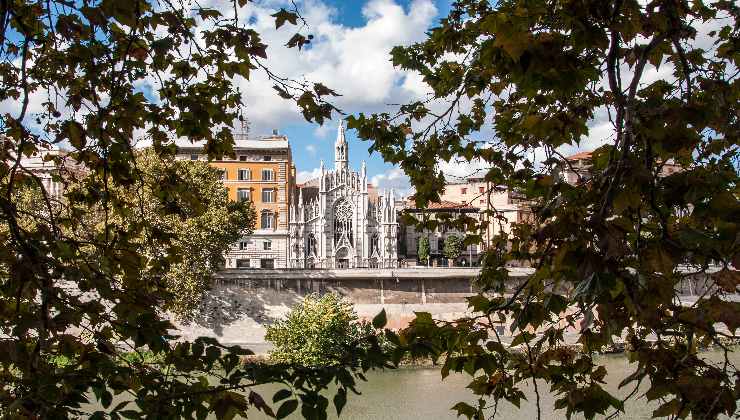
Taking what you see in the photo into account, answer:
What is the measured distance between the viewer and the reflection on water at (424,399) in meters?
13.8

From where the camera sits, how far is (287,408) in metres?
2.22

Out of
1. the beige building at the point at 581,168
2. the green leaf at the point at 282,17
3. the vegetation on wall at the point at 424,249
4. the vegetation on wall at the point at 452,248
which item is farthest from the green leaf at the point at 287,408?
the vegetation on wall at the point at 424,249

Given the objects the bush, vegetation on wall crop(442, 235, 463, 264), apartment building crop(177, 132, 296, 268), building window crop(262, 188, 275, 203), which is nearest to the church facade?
apartment building crop(177, 132, 296, 268)

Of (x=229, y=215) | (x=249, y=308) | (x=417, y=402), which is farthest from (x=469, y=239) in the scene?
(x=249, y=308)

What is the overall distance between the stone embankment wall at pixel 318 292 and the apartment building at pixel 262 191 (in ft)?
32.9

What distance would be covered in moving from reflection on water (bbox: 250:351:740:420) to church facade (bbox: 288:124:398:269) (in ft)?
58.3

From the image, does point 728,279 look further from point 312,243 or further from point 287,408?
point 312,243

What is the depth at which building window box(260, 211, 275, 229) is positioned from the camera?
121ft

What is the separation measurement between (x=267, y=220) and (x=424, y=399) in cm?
2294

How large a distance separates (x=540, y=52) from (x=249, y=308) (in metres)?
24.6

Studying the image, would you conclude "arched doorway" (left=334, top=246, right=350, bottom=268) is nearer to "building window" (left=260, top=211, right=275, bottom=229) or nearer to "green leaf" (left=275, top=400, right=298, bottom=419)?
"building window" (left=260, top=211, right=275, bottom=229)

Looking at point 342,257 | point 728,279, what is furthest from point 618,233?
point 342,257

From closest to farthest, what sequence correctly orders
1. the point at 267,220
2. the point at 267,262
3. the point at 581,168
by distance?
1. the point at 581,168
2. the point at 267,262
3. the point at 267,220

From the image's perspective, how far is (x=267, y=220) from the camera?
122 feet
